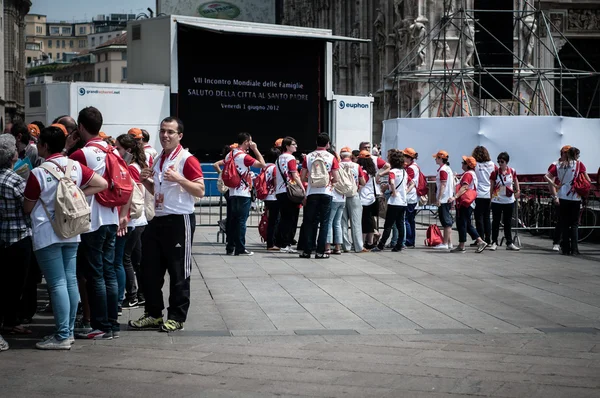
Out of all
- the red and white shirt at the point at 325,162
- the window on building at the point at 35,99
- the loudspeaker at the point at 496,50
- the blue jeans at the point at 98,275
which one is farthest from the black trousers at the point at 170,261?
the loudspeaker at the point at 496,50

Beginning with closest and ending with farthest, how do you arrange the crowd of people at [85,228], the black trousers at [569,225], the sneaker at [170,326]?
the crowd of people at [85,228] < the sneaker at [170,326] < the black trousers at [569,225]

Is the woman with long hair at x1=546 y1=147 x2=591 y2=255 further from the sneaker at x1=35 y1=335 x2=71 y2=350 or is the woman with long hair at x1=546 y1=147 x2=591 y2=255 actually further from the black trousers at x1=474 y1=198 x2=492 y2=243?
the sneaker at x1=35 y1=335 x2=71 y2=350

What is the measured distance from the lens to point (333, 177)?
48.8 feet

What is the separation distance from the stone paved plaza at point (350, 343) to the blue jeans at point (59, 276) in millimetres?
247

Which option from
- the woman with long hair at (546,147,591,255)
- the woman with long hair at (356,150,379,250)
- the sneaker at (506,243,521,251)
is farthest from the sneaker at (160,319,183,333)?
the sneaker at (506,243,521,251)

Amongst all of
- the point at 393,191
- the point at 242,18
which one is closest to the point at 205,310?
the point at 393,191

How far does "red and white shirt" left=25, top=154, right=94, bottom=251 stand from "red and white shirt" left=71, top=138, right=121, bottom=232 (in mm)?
281

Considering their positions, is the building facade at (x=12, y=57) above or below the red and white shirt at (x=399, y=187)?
above

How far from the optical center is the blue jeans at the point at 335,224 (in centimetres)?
1559

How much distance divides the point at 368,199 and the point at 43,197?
8.94m

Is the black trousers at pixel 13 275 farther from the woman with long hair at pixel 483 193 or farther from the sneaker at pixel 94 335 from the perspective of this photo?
the woman with long hair at pixel 483 193

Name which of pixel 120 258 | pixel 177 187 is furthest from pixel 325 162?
pixel 177 187

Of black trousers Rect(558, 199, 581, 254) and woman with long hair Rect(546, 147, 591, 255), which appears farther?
black trousers Rect(558, 199, 581, 254)

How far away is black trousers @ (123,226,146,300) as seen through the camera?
1046 centimetres
